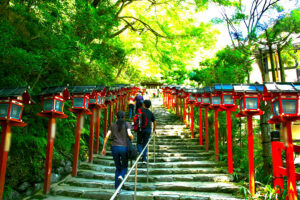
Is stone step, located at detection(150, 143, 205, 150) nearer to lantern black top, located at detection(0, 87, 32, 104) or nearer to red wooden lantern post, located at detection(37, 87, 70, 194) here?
red wooden lantern post, located at detection(37, 87, 70, 194)

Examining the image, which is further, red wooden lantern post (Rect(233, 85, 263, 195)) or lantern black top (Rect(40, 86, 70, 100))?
red wooden lantern post (Rect(233, 85, 263, 195))

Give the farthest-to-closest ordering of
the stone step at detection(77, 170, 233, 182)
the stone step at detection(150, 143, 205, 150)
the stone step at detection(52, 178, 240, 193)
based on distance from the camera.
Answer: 1. the stone step at detection(150, 143, 205, 150)
2. the stone step at detection(77, 170, 233, 182)
3. the stone step at detection(52, 178, 240, 193)

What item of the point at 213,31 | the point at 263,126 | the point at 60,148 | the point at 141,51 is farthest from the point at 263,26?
the point at 141,51

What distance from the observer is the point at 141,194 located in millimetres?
5594

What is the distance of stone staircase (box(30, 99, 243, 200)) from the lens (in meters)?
5.59

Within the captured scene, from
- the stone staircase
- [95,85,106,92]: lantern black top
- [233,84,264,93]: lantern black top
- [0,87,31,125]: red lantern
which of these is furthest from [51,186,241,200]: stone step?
[95,85,106,92]: lantern black top

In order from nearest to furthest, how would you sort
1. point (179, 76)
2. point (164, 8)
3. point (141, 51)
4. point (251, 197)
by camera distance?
point (251, 197) → point (164, 8) → point (141, 51) → point (179, 76)

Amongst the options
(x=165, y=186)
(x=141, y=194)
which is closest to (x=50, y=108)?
(x=141, y=194)

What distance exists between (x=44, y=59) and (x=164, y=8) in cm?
891

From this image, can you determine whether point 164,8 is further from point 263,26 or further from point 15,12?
point 15,12

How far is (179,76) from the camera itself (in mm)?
24766

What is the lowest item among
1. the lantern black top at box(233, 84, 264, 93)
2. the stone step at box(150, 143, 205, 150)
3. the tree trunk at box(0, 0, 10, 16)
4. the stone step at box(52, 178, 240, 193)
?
the stone step at box(52, 178, 240, 193)

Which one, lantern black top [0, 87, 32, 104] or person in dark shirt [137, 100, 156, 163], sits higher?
lantern black top [0, 87, 32, 104]

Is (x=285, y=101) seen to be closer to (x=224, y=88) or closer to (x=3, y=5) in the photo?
(x=224, y=88)
